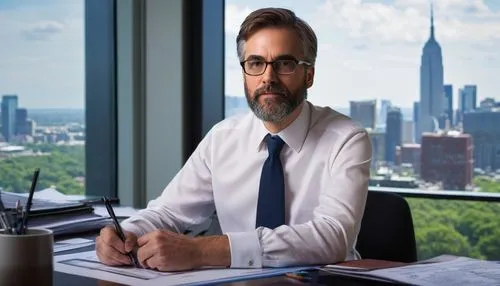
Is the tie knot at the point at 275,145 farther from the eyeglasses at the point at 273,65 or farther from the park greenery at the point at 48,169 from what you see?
the park greenery at the point at 48,169

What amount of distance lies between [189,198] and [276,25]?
0.59 metres

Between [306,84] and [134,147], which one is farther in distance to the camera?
[134,147]

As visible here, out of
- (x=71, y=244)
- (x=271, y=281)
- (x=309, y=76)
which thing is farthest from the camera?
(x=309, y=76)

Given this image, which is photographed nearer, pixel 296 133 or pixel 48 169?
pixel 296 133

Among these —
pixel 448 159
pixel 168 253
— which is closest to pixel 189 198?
pixel 168 253

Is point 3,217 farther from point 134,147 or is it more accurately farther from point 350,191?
point 134,147

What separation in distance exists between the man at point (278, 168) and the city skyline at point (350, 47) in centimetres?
97

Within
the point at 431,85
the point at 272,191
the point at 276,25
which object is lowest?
the point at 272,191

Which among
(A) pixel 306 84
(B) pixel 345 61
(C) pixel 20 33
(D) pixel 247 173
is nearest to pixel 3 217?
(D) pixel 247 173

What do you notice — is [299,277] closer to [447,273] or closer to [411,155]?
[447,273]

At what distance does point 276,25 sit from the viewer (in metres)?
2.14

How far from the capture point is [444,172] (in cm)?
310

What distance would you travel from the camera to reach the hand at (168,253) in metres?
1.65

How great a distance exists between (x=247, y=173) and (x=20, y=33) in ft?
4.69
